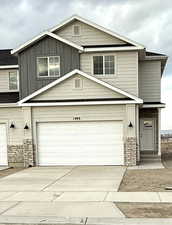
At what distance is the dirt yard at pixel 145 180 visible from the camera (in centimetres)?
1045

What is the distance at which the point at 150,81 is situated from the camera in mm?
21297

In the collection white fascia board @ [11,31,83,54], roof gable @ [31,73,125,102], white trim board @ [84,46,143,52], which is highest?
white fascia board @ [11,31,83,54]

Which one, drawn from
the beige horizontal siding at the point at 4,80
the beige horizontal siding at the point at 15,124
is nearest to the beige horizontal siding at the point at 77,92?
the beige horizontal siding at the point at 15,124

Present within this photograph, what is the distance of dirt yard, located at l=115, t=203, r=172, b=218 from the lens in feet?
23.8

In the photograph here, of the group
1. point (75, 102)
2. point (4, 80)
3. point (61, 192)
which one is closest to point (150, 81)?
point (75, 102)

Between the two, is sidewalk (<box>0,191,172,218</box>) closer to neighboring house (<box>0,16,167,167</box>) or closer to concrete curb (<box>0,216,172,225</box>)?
concrete curb (<box>0,216,172,225</box>)

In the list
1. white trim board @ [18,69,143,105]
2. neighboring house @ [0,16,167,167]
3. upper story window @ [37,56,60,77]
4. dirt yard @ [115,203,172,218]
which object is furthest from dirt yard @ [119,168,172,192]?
upper story window @ [37,56,60,77]

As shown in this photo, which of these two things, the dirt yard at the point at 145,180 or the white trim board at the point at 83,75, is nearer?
the dirt yard at the point at 145,180

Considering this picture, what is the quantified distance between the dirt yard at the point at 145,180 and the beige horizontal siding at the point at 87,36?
8465 mm

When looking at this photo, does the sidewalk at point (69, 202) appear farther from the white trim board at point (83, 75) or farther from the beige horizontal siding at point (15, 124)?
the beige horizontal siding at point (15, 124)

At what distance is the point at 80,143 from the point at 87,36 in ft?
22.0

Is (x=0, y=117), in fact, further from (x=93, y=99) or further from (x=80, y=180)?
(x=80, y=180)

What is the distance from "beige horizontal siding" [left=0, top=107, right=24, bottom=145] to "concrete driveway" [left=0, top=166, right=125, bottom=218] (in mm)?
3426

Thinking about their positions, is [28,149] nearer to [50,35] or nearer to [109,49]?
[50,35]
